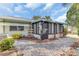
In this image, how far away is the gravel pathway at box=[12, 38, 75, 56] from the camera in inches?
103

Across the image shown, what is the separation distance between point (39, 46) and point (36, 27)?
1.00ft

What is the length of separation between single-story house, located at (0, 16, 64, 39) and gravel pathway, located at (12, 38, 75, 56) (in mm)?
127

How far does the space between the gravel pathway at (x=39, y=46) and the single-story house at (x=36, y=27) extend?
0.13m

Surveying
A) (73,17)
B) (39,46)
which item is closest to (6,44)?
(39,46)

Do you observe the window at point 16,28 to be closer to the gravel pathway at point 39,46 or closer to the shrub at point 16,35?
the shrub at point 16,35

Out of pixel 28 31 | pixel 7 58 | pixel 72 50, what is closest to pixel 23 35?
pixel 28 31

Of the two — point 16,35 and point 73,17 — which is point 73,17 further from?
point 16,35

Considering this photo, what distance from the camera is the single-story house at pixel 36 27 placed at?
2609mm

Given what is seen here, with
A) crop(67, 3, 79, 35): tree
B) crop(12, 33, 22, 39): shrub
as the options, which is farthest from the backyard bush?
crop(67, 3, 79, 35): tree

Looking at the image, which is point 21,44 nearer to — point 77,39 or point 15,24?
point 15,24

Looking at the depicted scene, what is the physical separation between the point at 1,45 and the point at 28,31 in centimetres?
47

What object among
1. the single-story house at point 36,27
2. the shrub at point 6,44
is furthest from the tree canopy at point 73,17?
the shrub at point 6,44

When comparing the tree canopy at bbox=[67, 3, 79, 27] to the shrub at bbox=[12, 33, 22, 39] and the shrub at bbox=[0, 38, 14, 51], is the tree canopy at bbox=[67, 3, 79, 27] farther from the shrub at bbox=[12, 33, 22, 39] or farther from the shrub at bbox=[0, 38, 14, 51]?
the shrub at bbox=[0, 38, 14, 51]

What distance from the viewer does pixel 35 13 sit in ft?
8.54
